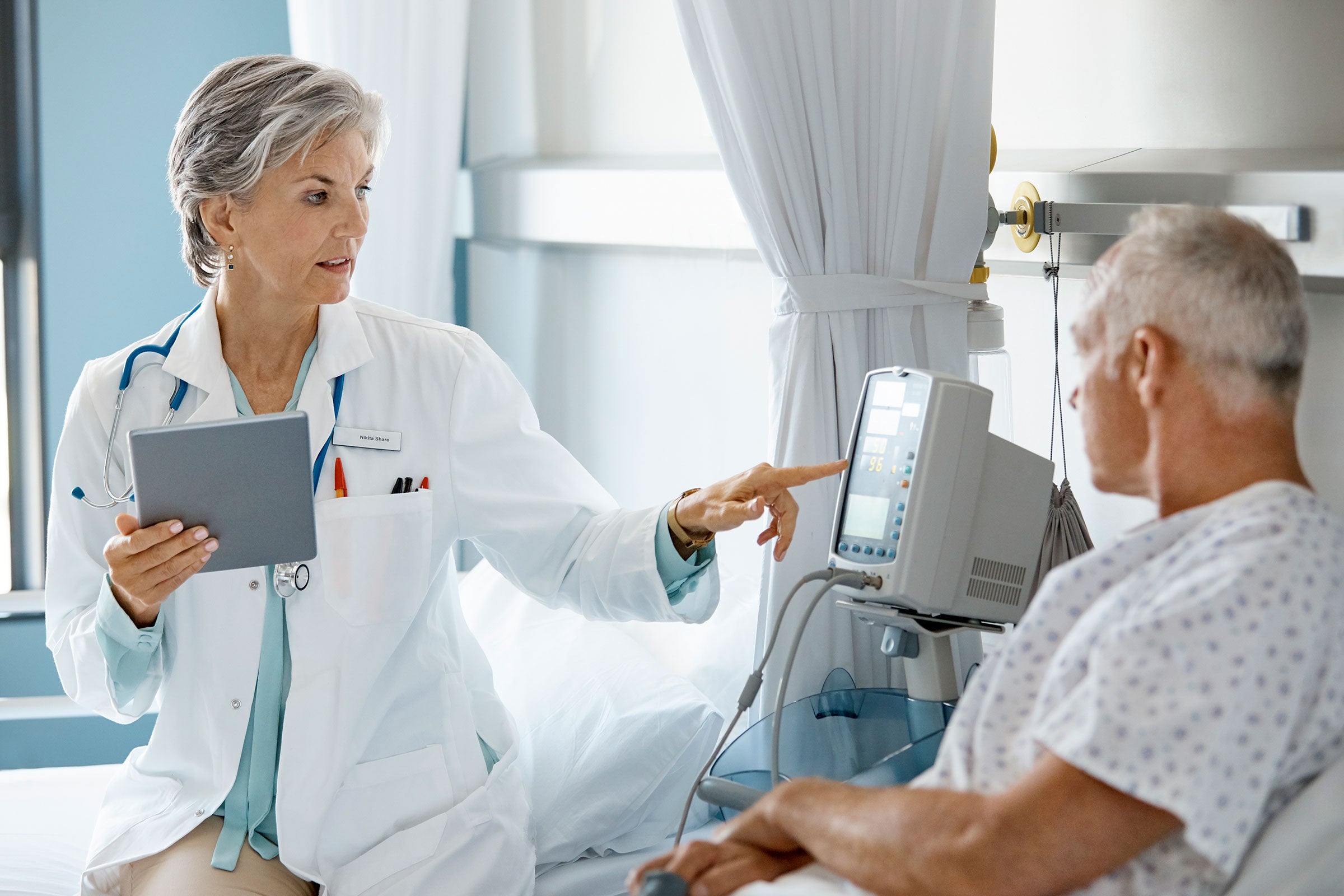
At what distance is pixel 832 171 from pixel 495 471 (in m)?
0.62

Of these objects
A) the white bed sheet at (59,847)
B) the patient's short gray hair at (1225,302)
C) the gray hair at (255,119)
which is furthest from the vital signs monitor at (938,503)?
the gray hair at (255,119)

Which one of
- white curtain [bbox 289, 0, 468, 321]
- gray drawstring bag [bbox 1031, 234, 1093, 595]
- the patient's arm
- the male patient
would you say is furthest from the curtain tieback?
white curtain [bbox 289, 0, 468, 321]

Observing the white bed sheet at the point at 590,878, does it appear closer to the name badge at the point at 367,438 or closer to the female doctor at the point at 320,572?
the female doctor at the point at 320,572

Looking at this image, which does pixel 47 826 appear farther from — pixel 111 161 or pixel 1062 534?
pixel 111 161

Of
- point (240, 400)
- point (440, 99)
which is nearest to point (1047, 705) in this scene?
point (240, 400)

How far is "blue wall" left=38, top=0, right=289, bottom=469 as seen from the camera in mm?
3174

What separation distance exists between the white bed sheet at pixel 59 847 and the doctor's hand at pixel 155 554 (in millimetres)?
620

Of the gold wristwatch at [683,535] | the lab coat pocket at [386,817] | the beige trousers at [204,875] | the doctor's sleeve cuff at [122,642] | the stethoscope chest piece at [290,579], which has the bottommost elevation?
the beige trousers at [204,875]

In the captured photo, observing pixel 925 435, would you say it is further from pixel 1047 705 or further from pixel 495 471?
pixel 495 471

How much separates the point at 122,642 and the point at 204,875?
0.31 meters

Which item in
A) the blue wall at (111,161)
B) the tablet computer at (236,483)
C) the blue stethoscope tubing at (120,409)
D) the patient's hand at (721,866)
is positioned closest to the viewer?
the patient's hand at (721,866)

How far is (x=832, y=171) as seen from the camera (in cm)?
163

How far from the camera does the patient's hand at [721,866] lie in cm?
109

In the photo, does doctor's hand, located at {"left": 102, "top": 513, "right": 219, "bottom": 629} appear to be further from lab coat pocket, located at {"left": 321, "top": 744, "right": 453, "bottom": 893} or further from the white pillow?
the white pillow
